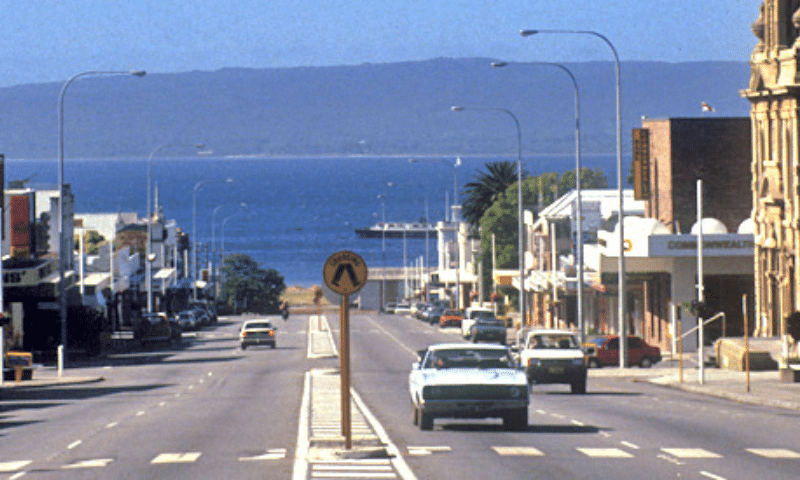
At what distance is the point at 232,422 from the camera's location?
1249 inches

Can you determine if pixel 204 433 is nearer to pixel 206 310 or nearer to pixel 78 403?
pixel 78 403

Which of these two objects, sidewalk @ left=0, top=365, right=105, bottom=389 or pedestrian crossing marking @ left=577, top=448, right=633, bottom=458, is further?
sidewalk @ left=0, top=365, right=105, bottom=389

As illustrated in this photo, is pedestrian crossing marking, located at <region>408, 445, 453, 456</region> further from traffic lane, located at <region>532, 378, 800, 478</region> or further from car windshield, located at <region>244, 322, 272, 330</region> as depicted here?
car windshield, located at <region>244, 322, 272, 330</region>

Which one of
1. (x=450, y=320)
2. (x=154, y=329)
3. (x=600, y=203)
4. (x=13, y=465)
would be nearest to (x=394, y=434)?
(x=13, y=465)

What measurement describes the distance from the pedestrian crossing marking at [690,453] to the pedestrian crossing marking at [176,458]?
275 inches

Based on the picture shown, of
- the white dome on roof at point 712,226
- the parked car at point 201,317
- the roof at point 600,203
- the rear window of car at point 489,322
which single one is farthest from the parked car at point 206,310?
the white dome on roof at point 712,226

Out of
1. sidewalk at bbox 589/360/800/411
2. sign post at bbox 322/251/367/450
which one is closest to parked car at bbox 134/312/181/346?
sidewalk at bbox 589/360/800/411

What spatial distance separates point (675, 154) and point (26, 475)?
5712cm

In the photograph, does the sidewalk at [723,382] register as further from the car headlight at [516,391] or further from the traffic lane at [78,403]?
the traffic lane at [78,403]

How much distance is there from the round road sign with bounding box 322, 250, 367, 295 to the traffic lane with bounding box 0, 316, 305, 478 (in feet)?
8.41

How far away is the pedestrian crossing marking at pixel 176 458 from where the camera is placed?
76.1ft

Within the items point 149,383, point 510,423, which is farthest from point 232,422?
point 149,383

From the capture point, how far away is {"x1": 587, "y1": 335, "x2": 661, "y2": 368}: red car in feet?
197

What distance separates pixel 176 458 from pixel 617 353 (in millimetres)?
39365
